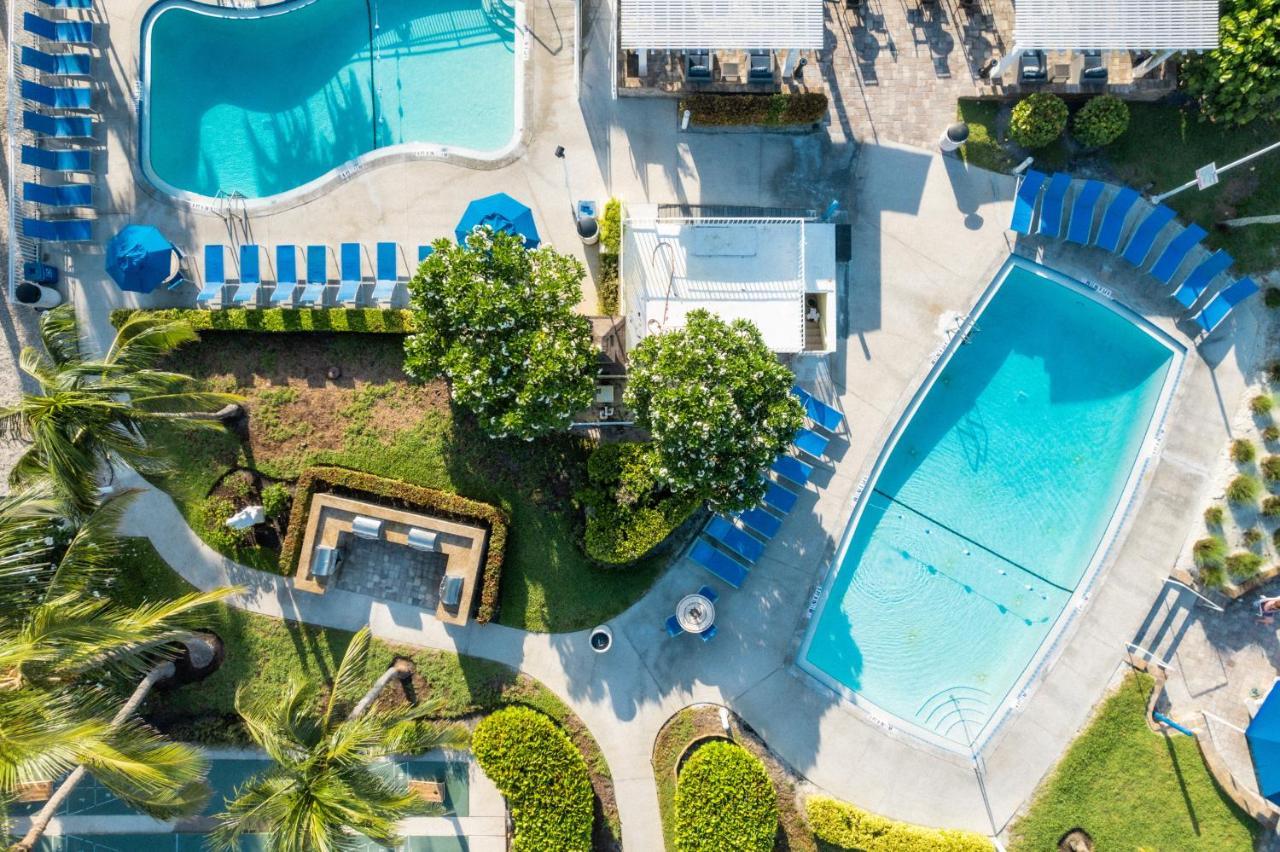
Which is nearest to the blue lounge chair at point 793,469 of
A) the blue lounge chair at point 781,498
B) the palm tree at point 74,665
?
the blue lounge chair at point 781,498

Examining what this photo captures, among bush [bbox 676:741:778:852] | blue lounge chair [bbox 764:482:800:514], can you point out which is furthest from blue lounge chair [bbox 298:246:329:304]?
bush [bbox 676:741:778:852]

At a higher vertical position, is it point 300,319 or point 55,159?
point 55,159

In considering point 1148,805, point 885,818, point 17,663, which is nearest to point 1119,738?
point 1148,805

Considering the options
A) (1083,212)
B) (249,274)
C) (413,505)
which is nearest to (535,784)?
(413,505)

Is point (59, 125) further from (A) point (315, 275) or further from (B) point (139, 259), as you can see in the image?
(A) point (315, 275)

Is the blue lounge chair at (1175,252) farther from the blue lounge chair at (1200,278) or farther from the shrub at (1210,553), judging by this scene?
the shrub at (1210,553)

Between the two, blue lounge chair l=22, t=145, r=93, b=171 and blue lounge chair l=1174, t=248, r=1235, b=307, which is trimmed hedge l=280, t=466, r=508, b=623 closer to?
blue lounge chair l=22, t=145, r=93, b=171
